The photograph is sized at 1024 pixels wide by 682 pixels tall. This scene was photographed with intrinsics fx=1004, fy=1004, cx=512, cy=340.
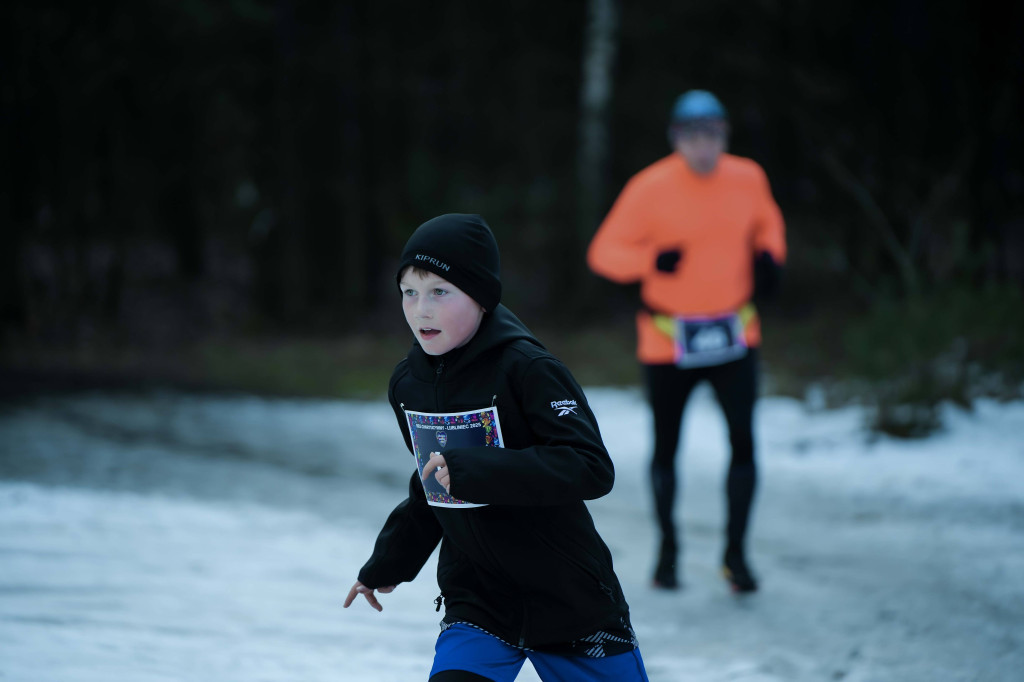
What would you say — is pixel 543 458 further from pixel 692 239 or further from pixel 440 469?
pixel 692 239

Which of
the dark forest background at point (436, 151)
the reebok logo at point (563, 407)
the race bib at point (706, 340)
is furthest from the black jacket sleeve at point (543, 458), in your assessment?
the dark forest background at point (436, 151)

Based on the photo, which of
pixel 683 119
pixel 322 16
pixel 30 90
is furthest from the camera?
pixel 322 16

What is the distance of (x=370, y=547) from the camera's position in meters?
5.16

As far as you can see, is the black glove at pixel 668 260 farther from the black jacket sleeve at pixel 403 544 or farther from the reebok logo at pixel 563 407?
the reebok logo at pixel 563 407

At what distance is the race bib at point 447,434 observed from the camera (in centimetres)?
236

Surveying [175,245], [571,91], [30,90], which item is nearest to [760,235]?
[30,90]

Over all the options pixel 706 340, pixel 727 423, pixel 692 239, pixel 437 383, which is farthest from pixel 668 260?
pixel 437 383

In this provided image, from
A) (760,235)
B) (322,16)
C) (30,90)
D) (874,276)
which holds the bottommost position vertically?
(874,276)

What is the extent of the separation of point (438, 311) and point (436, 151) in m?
16.5

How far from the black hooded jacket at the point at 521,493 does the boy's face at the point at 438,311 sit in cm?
5

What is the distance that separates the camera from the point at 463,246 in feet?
7.77

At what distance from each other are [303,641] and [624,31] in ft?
44.1

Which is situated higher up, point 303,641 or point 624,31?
point 624,31

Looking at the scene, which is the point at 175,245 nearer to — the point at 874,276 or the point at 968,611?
the point at 874,276
